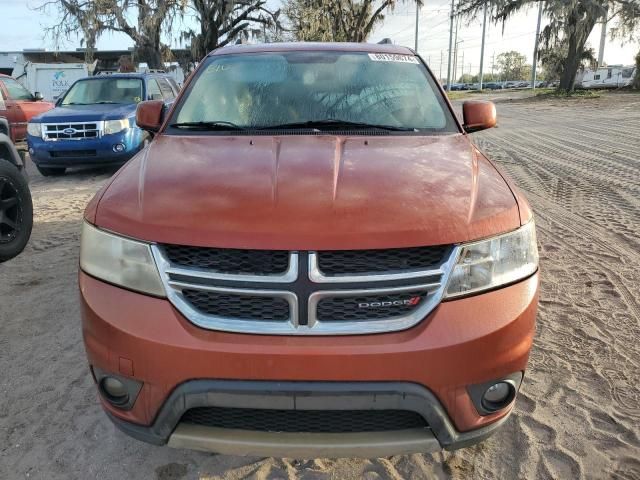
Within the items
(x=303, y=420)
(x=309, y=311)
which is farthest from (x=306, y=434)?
(x=309, y=311)

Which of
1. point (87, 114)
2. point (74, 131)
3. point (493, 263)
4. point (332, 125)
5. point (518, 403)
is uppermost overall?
point (332, 125)

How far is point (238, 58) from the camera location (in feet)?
11.2

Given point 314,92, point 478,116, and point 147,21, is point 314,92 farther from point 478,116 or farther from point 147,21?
point 147,21

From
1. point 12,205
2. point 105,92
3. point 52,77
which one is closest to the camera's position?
point 12,205

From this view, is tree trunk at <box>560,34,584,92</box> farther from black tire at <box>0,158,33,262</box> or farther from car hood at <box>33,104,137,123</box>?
black tire at <box>0,158,33,262</box>

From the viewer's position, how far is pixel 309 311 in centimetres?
177

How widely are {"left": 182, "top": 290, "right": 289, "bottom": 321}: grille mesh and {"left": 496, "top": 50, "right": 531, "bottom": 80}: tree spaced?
384 ft

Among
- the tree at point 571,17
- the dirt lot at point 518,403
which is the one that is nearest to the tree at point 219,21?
the tree at point 571,17

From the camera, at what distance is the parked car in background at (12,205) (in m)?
4.77

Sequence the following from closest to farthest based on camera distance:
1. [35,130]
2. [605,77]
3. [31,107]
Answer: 1. [35,130]
2. [31,107]
3. [605,77]

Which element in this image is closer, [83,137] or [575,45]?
[83,137]

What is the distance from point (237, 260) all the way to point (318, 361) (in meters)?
0.43

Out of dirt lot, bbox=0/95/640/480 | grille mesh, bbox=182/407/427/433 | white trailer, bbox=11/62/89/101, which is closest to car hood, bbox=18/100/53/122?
dirt lot, bbox=0/95/640/480

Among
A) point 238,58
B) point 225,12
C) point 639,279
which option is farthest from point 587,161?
point 225,12
